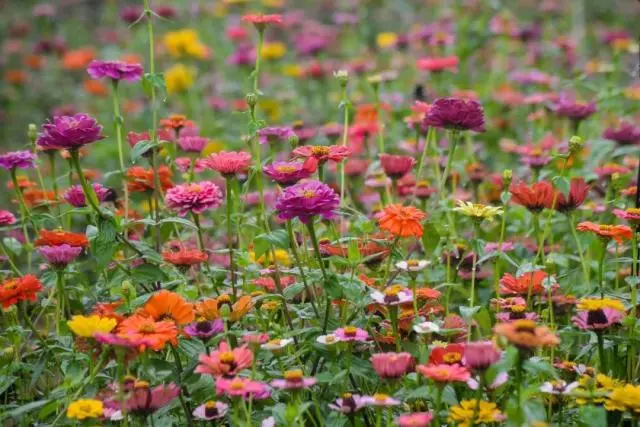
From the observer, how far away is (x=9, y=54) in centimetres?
554

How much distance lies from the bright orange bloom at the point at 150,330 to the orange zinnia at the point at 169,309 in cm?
6

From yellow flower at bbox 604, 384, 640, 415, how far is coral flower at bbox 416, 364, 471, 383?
0.89 feet

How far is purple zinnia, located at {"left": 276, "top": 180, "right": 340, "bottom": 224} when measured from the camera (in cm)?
166

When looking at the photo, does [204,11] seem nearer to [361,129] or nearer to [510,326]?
[361,129]

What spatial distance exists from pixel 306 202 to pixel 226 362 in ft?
1.05

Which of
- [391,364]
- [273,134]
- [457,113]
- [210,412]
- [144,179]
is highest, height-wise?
[457,113]

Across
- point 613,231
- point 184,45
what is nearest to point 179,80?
point 184,45

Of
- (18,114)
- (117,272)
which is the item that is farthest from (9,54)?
(117,272)

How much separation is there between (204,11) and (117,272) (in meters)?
3.24

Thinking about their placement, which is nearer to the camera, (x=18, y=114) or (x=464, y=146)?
(x=464, y=146)

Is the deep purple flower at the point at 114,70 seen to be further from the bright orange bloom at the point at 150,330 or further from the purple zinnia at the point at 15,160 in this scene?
the bright orange bloom at the point at 150,330

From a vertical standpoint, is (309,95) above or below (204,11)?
below

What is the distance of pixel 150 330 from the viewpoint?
157 centimetres

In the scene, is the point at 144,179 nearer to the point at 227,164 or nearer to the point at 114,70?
the point at 114,70
